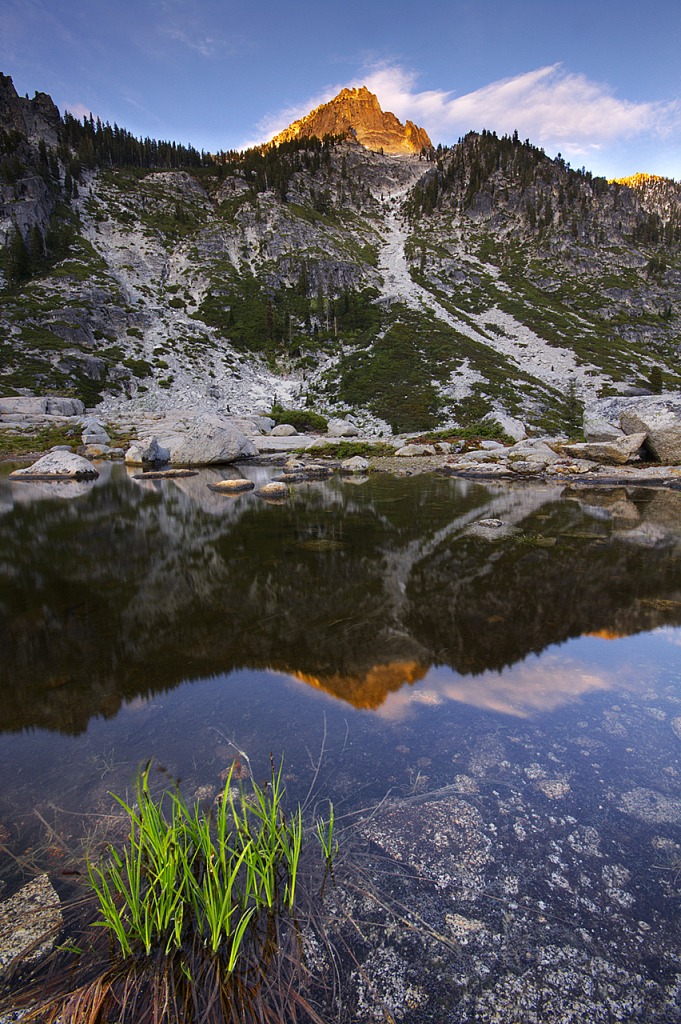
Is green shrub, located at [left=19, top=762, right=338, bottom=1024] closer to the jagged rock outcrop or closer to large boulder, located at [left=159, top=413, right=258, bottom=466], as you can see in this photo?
large boulder, located at [left=159, top=413, right=258, bottom=466]

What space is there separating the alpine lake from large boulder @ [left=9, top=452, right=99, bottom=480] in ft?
66.8

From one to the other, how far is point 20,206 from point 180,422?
Answer: 68.7 meters

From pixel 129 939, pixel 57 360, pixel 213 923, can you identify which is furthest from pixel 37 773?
pixel 57 360

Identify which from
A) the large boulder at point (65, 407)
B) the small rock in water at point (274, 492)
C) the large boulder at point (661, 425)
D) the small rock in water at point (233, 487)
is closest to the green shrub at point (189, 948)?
the small rock in water at point (274, 492)

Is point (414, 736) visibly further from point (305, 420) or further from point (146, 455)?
point (305, 420)

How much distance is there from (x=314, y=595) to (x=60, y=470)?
95.7 feet

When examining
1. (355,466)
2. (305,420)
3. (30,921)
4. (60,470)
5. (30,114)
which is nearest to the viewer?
(30,921)

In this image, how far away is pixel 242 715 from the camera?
5617 mm

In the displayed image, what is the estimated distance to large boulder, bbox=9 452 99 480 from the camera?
30969 millimetres

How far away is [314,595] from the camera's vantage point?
973cm

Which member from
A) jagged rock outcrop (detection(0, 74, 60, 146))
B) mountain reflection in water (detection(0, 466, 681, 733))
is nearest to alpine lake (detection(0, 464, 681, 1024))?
mountain reflection in water (detection(0, 466, 681, 733))

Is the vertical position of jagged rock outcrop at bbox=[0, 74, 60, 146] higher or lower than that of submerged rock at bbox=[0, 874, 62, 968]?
higher

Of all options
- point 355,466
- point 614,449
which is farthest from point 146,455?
point 614,449

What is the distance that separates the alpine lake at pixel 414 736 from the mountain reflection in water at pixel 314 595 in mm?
68
